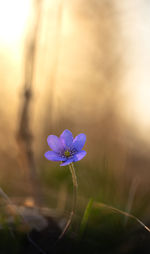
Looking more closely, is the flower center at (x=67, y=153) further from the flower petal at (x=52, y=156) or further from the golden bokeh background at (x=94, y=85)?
the golden bokeh background at (x=94, y=85)

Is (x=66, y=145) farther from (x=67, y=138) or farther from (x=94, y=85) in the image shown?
(x=94, y=85)

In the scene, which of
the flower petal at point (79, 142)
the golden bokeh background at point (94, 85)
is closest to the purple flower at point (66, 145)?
the flower petal at point (79, 142)

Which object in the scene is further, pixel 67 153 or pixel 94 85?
pixel 94 85

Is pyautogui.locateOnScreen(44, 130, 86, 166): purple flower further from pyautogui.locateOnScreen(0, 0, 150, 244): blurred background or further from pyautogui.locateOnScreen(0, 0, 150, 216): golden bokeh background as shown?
pyautogui.locateOnScreen(0, 0, 150, 216): golden bokeh background

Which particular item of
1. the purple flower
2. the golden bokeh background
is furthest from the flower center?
the golden bokeh background

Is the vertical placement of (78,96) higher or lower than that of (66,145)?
lower

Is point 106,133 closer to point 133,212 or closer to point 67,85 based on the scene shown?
point 67,85

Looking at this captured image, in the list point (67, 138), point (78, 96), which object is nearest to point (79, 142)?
point (67, 138)
